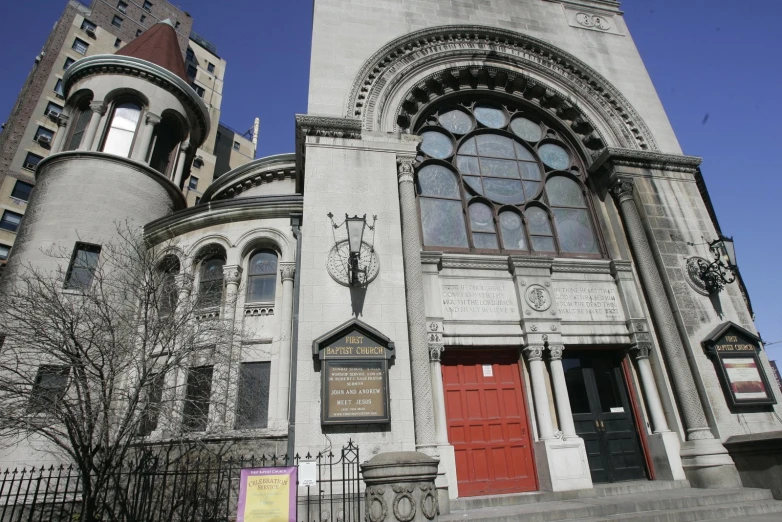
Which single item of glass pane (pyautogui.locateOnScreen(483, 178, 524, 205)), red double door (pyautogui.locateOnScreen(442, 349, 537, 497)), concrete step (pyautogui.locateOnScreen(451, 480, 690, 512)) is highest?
glass pane (pyautogui.locateOnScreen(483, 178, 524, 205))

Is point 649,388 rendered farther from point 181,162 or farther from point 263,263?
point 181,162

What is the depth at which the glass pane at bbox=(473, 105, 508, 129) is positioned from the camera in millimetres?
15500

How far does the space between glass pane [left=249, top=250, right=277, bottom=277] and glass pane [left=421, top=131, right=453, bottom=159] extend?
5.54 meters

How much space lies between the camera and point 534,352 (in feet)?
37.0

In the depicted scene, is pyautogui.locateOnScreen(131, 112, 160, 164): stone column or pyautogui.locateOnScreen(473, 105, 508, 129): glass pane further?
pyautogui.locateOnScreen(131, 112, 160, 164): stone column

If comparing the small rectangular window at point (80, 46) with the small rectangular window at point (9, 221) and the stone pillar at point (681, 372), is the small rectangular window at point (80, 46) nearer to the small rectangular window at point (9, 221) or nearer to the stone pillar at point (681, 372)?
the small rectangular window at point (9, 221)

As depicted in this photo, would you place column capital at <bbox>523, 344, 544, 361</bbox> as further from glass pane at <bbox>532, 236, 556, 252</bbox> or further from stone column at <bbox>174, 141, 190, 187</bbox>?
stone column at <bbox>174, 141, 190, 187</bbox>

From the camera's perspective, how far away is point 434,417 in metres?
10.0

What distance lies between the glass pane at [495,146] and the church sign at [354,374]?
310 inches

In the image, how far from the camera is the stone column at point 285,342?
11.2 m

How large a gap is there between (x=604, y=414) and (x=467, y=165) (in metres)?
7.83

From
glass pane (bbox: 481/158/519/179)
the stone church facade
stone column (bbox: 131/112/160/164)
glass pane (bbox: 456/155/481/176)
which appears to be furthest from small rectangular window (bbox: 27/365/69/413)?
glass pane (bbox: 481/158/519/179)

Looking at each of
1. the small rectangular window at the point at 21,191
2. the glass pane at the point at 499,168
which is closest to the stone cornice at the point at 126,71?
the glass pane at the point at 499,168

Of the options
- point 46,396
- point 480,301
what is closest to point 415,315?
point 480,301
